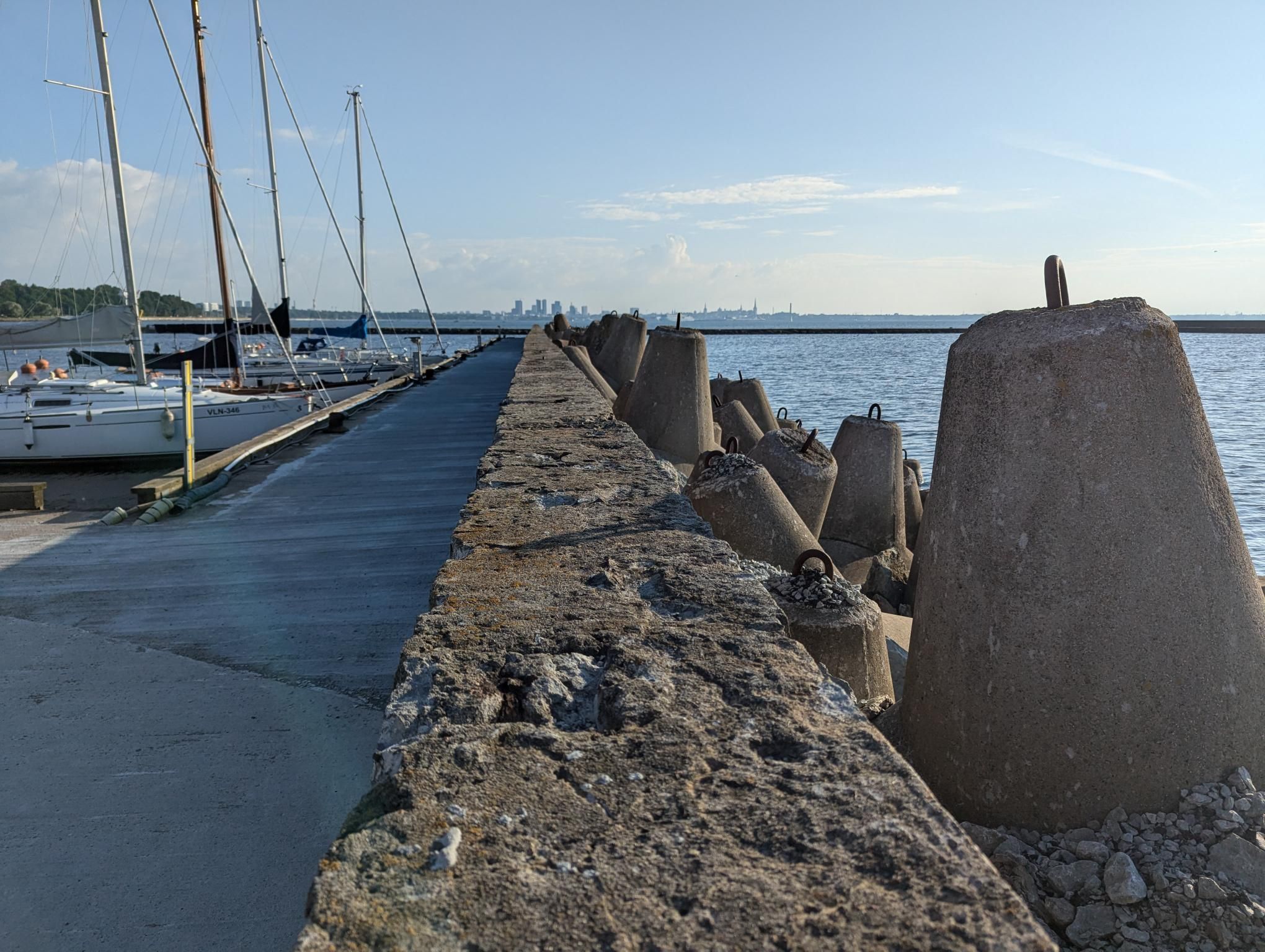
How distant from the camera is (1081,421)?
7.43 ft

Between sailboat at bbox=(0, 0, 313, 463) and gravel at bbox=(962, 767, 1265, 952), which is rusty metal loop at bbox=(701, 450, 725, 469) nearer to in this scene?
gravel at bbox=(962, 767, 1265, 952)

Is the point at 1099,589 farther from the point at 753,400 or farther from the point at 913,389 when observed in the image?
the point at 913,389

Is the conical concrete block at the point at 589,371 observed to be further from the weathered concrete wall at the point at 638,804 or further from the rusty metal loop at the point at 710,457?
the weathered concrete wall at the point at 638,804

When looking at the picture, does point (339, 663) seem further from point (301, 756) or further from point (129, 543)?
point (129, 543)

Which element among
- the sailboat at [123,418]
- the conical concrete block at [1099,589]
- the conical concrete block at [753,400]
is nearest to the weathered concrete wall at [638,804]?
the conical concrete block at [1099,589]

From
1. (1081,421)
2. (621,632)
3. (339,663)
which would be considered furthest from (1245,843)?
(339,663)

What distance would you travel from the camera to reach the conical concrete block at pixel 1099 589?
2.22 meters

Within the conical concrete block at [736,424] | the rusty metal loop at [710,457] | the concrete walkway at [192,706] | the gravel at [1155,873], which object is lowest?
the concrete walkway at [192,706]

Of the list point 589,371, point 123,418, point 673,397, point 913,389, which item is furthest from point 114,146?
point 913,389

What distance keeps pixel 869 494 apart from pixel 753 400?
208 inches

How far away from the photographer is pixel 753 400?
517 inches

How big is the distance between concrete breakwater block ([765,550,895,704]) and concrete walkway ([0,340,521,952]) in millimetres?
1532

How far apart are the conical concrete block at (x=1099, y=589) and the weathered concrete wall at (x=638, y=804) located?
58cm

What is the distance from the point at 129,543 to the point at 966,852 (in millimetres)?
5529
